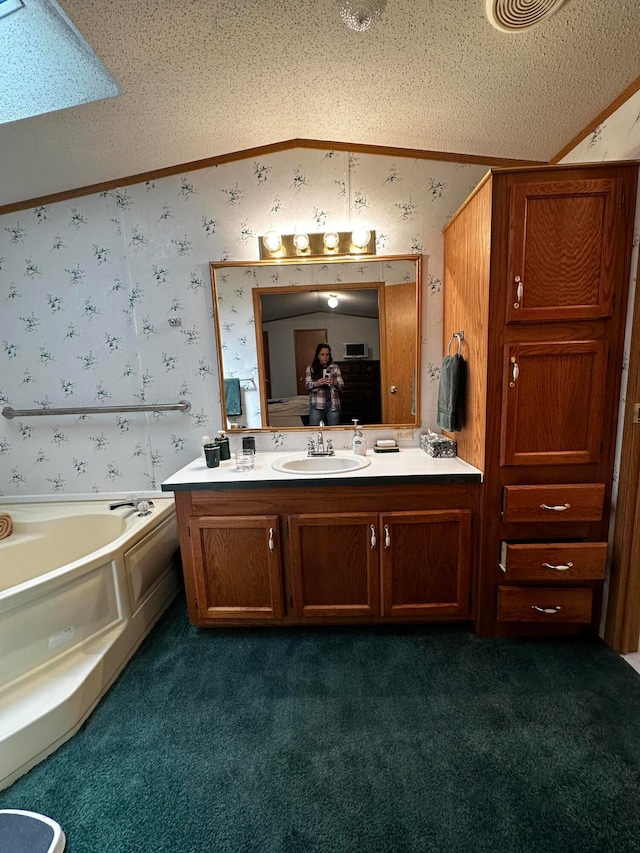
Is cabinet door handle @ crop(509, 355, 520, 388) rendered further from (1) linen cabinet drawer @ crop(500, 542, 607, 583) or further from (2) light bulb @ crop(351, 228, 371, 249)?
(2) light bulb @ crop(351, 228, 371, 249)

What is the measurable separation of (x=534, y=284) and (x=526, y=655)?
5.14 ft

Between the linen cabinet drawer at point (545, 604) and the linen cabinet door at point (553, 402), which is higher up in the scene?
the linen cabinet door at point (553, 402)

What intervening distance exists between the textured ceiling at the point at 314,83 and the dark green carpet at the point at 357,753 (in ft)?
7.54

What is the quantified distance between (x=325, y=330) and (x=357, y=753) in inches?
71.7

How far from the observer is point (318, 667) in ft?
5.24

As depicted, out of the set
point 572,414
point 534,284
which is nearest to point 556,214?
point 534,284

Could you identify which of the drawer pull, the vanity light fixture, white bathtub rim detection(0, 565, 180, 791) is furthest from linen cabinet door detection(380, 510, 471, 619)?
the vanity light fixture

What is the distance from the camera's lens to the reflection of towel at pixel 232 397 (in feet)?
7.02

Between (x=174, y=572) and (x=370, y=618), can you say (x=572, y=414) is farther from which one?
(x=174, y=572)

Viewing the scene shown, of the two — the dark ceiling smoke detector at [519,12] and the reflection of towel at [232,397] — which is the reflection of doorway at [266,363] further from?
the dark ceiling smoke detector at [519,12]

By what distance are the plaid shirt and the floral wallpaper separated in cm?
23

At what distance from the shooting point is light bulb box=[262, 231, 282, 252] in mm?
1989

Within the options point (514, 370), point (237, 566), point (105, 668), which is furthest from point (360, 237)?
point (105, 668)

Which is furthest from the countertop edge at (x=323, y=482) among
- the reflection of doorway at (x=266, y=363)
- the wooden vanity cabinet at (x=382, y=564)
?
the reflection of doorway at (x=266, y=363)
